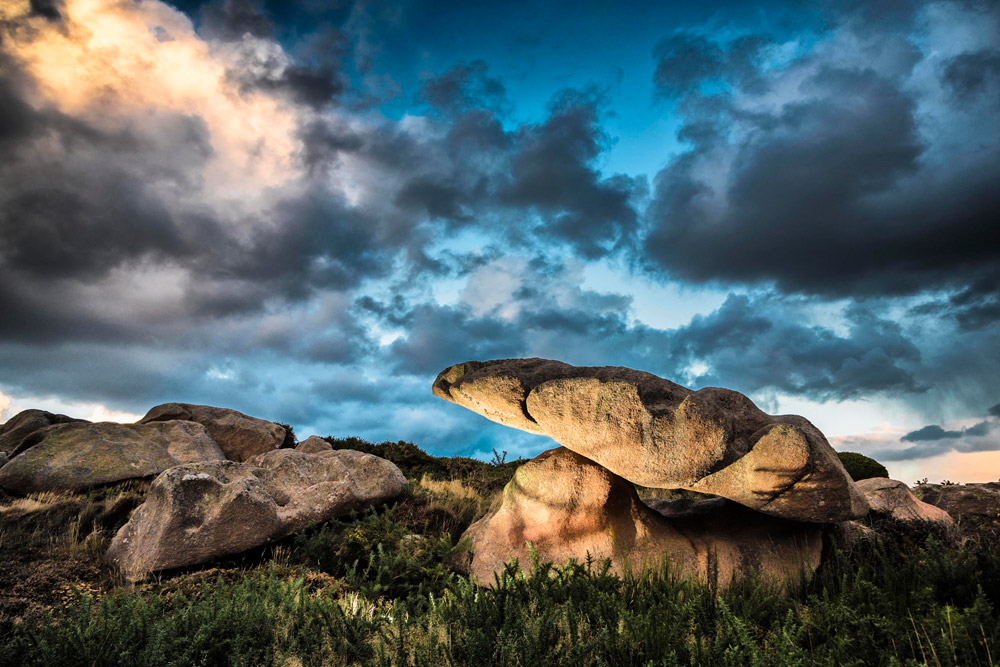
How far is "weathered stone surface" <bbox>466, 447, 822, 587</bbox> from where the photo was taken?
7508 millimetres

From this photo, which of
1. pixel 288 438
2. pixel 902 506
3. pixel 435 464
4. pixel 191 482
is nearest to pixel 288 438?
pixel 288 438

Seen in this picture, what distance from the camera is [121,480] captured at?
12422mm

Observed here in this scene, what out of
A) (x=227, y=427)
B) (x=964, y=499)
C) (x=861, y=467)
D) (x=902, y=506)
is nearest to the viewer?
(x=902, y=506)

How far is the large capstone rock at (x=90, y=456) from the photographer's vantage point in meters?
12.0

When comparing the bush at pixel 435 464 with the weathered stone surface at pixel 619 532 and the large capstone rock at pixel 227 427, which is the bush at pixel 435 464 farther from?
the weathered stone surface at pixel 619 532

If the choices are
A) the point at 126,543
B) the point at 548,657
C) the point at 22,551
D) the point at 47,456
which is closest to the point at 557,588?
the point at 548,657

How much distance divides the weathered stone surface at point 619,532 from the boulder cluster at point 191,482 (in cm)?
284

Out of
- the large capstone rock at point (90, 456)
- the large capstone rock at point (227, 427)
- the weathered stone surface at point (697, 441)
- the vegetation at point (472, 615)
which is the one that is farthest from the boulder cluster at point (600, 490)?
the large capstone rock at point (227, 427)

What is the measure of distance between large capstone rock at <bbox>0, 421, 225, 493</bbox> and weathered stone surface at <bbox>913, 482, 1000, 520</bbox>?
17903 mm

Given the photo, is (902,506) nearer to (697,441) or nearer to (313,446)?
(697,441)

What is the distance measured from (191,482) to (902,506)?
12232mm

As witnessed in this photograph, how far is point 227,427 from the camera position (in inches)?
696

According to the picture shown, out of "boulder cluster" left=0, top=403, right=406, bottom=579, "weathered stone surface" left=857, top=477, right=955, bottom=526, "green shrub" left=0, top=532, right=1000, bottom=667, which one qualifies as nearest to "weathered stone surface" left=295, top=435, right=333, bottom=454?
"boulder cluster" left=0, top=403, right=406, bottom=579

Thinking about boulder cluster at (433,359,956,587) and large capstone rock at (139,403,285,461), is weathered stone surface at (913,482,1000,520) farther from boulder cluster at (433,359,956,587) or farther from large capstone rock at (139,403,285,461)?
large capstone rock at (139,403,285,461)
